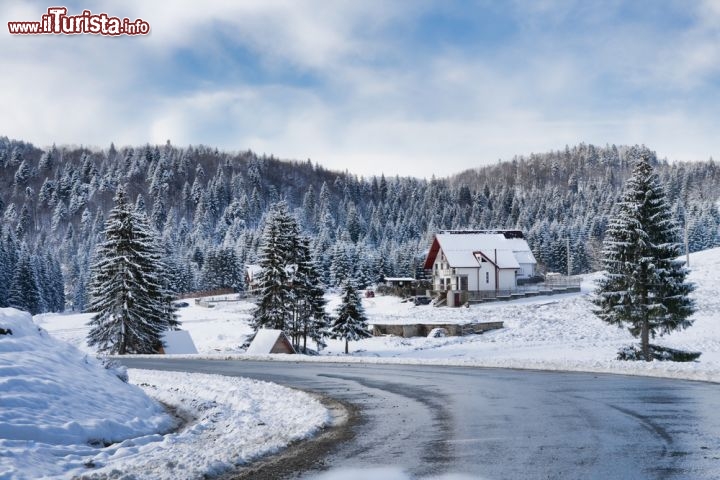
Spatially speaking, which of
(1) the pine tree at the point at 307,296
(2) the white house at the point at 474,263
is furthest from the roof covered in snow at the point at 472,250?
(1) the pine tree at the point at 307,296

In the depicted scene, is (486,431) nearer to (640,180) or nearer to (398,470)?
(398,470)

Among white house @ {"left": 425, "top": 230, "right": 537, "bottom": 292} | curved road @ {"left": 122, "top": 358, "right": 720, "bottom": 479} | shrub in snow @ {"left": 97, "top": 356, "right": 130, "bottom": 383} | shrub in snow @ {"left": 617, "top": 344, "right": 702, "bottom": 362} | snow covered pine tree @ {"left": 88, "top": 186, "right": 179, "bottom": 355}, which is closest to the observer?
curved road @ {"left": 122, "top": 358, "right": 720, "bottom": 479}

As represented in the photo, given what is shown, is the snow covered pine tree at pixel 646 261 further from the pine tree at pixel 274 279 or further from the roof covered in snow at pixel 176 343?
the roof covered in snow at pixel 176 343

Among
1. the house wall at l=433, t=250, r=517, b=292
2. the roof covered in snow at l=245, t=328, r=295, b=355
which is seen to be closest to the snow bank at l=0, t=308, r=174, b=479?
the roof covered in snow at l=245, t=328, r=295, b=355

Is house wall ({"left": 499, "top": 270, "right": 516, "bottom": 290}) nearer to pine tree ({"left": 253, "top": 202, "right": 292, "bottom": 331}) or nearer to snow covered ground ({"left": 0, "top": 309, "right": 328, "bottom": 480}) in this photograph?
pine tree ({"left": 253, "top": 202, "right": 292, "bottom": 331})

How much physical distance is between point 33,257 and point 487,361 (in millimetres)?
100964

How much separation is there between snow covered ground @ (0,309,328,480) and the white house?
200ft

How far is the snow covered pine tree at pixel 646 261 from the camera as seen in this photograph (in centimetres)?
3009

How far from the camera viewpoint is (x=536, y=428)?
9711 millimetres


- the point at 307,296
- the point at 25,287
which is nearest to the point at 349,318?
the point at 307,296

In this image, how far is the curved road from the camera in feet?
23.8

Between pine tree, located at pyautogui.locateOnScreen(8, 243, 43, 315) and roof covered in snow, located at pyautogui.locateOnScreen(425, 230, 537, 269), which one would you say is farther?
pine tree, located at pyautogui.locateOnScreen(8, 243, 43, 315)

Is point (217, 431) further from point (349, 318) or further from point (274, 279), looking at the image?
point (349, 318)

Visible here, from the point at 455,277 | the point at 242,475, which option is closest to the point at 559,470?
the point at 242,475
